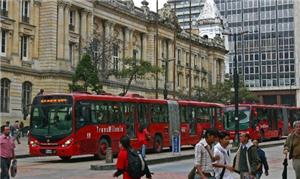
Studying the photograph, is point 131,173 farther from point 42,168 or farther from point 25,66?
point 25,66

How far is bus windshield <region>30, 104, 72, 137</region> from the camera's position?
78.6ft

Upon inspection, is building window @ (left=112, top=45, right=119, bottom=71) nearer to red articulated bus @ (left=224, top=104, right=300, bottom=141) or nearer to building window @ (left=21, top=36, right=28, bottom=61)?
building window @ (left=21, top=36, right=28, bottom=61)

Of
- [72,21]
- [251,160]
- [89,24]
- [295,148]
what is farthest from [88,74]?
[251,160]

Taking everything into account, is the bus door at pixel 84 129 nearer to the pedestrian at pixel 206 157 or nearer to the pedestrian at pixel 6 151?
the pedestrian at pixel 6 151

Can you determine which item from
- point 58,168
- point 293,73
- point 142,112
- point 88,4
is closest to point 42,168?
point 58,168

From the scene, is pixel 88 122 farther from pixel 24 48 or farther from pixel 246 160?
pixel 24 48

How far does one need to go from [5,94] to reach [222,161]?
135 ft

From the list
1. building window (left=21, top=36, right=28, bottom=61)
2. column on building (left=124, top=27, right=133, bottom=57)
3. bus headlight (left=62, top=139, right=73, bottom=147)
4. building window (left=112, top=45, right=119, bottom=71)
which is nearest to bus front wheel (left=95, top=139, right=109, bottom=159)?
bus headlight (left=62, top=139, right=73, bottom=147)

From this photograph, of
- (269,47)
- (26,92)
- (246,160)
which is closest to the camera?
(246,160)

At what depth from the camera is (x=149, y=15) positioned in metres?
72.1

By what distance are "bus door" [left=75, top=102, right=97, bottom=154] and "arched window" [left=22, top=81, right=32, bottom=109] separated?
87.5ft

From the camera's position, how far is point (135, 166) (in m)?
8.70

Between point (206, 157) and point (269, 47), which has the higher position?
point (269, 47)

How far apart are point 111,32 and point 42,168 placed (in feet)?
140
